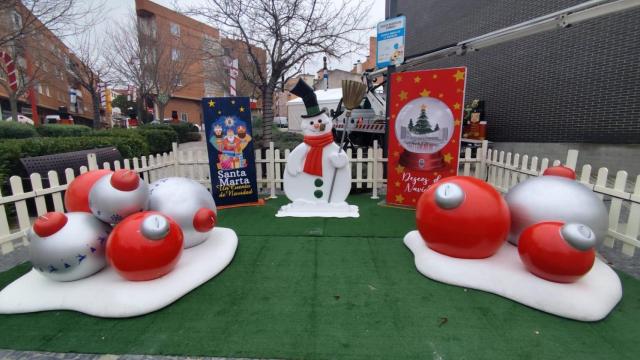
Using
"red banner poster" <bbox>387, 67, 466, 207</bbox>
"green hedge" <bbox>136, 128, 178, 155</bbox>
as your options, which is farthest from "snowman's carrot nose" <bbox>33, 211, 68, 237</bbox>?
"green hedge" <bbox>136, 128, 178, 155</bbox>

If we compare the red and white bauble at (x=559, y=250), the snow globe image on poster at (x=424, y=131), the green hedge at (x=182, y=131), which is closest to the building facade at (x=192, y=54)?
the green hedge at (x=182, y=131)

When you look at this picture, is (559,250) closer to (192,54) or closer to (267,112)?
(267,112)

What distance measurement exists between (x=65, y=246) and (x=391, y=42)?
6.56 meters

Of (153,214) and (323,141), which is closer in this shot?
(153,214)

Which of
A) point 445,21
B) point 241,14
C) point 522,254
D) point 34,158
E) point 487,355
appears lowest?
point 487,355

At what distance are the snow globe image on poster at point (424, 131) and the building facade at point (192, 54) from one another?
6374 millimetres

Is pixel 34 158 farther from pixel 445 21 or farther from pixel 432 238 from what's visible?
pixel 445 21

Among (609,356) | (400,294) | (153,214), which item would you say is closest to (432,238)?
(400,294)

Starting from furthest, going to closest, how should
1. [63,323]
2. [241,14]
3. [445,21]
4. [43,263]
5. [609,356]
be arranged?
[445,21] → [241,14] → [43,263] → [63,323] → [609,356]

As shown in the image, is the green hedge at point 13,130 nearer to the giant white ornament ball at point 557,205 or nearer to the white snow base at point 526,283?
the white snow base at point 526,283

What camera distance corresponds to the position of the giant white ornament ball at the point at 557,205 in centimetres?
306

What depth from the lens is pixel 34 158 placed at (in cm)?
514

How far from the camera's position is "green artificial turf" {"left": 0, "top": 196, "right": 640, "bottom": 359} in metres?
2.29

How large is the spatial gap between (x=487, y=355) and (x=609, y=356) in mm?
810
